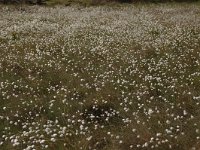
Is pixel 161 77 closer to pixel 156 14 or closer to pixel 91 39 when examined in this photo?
pixel 91 39

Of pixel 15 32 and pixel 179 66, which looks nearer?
pixel 179 66

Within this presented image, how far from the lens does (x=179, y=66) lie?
13117mm

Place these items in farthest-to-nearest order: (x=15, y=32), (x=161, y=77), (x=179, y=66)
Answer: (x=15, y=32), (x=179, y=66), (x=161, y=77)

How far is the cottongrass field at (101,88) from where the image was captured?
8.45 m

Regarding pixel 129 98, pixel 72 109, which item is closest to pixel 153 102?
pixel 129 98

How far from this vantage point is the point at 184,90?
10.6 metres

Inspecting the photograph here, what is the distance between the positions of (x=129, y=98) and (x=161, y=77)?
2000mm

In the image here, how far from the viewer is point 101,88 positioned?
450 inches

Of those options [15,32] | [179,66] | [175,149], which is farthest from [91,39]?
[175,149]

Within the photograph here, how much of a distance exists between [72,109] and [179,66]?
4.57 meters

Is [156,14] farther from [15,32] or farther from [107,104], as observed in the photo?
[107,104]

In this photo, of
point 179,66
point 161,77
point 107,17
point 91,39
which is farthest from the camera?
point 107,17

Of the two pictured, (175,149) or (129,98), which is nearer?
(175,149)

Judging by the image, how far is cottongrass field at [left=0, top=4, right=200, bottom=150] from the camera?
845cm
